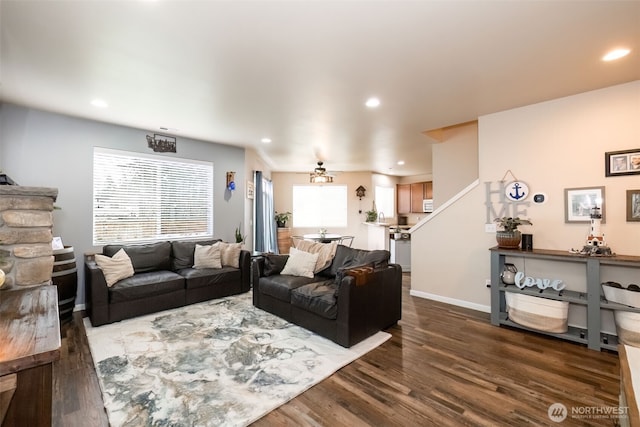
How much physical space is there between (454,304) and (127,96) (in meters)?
4.84

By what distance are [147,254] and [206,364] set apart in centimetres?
229

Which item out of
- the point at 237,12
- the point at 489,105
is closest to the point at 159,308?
the point at 237,12

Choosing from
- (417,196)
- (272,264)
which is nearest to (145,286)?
(272,264)

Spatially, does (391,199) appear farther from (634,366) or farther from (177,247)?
(634,366)

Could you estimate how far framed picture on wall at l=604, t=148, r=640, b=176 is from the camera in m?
2.79

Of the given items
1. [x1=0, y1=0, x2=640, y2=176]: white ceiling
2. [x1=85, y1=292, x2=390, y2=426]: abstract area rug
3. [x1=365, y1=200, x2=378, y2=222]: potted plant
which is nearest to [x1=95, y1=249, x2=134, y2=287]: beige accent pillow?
[x1=85, y1=292, x2=390, y2=426]: abstract area rug

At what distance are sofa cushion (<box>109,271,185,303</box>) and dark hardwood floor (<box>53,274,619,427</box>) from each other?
53cm

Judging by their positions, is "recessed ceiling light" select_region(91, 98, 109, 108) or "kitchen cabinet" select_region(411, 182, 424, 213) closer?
"recessed ceiling light" select_region(91, 98, 109, 108)

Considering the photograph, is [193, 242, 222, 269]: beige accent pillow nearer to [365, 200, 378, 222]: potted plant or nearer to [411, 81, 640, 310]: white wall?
[411, 81, 640, 310]: white wall

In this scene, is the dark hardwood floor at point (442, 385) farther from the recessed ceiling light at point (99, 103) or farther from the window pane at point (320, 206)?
the window pane at point (320, 206)

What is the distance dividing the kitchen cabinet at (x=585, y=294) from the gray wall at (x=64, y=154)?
5.22 m

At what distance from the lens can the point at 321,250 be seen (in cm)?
386

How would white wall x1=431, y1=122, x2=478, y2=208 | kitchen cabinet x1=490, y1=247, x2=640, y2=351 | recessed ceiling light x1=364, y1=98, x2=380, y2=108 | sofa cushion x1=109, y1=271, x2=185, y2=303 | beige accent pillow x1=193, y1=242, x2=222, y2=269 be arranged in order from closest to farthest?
kitchen cabinet x1=490, y1=247, x2=640, y2=351, recessed ceiling light x1=364, y1=98, x2=380, y2=108, sofa cushion x1=109, y1=271, x2=185, y2=303, beige accent pillow x1=193, y1=242, x2=222, y2=269, white wall x1=431, y1=122, x2=478, y2=208

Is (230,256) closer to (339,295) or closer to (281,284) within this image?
(281,284)
